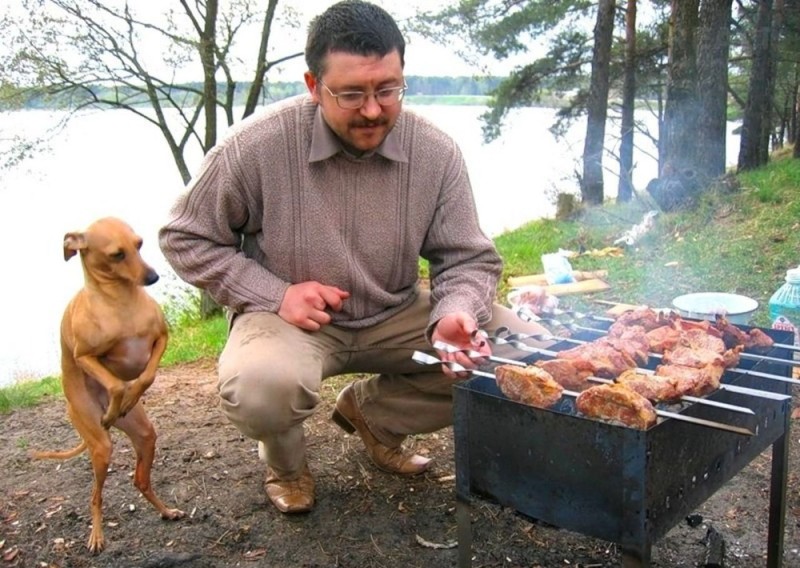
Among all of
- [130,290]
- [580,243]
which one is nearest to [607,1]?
[580,243]

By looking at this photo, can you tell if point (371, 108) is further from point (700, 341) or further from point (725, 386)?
point (725, 386)

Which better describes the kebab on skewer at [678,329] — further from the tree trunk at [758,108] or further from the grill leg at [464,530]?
the tree trunk at [758,108]

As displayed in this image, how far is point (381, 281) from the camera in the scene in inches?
124

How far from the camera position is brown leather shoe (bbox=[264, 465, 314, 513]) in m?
3.04

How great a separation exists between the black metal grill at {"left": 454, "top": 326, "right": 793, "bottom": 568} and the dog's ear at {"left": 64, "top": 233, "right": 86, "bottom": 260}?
52.6 inches

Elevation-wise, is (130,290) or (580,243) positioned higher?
(130,290)

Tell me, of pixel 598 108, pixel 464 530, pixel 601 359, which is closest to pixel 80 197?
pixel 598 108

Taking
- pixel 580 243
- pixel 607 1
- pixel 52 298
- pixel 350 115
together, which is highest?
pixel 607 1

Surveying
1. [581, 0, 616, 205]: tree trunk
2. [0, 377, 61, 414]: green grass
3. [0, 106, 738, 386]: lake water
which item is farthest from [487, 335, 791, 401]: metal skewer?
[581, 0, 616, 205]: tree trunk

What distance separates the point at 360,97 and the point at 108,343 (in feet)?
4.10

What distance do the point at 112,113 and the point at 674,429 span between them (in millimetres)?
9218

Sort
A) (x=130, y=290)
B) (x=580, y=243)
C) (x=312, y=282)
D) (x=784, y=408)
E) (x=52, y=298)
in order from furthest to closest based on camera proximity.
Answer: (x=52, y=298) → (x=580, y=243) → (x=312, y=282) → (x=130, y=290) → (x=784, y=408)

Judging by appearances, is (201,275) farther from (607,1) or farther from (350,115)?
(607,1)

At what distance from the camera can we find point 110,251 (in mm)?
2467
